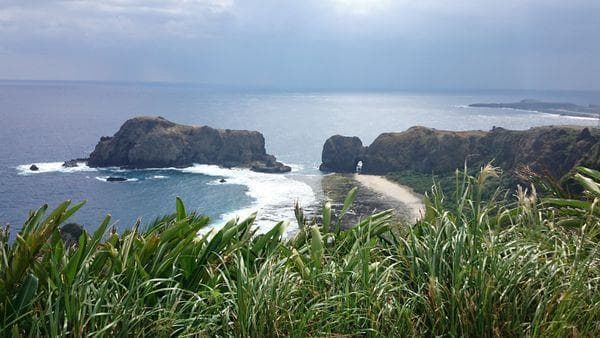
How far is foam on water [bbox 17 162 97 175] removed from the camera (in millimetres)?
79750

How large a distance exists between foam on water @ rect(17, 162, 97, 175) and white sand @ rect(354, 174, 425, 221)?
40.9m

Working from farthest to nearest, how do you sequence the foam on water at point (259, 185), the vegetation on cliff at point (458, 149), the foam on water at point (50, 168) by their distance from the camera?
the foam on water at point (50, 168)
the vegetation on cliff at point (458, 149)
the foam on water at point (259, 185)

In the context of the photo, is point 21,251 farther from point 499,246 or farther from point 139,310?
point 499,246

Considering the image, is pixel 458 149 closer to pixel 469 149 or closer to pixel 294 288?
pixel 469 149

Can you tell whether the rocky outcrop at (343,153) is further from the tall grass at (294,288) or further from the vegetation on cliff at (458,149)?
the tall grass at (294,288)

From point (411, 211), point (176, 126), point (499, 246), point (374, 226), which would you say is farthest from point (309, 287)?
point (176, 126)

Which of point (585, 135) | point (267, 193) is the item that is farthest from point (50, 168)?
point (585, 135)

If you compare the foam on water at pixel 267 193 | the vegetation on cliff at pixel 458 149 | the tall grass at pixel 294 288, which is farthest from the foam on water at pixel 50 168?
the tall grass at pixel 294 288

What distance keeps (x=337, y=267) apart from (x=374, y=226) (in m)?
0.84

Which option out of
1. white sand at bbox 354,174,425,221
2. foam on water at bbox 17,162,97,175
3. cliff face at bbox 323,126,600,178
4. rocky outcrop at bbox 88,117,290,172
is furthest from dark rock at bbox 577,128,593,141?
foam on water at bbox 17,162,97,175

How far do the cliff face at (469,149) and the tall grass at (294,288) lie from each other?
59.3 meters

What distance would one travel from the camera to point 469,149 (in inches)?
3184

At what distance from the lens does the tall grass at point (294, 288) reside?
3738 mm

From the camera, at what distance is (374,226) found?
5.13 m
